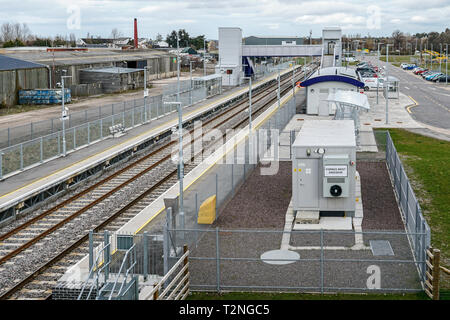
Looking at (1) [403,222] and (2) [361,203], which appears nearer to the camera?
(1) [403,222]

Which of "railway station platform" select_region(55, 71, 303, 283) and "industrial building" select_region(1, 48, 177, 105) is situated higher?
"industrial building" select_region(1, 48, 177, 105)

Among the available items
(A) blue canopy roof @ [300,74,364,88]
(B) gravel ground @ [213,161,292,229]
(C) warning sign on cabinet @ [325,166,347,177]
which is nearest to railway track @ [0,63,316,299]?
(B) gravel ground @ [213,161,292,229]

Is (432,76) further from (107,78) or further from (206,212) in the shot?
(206,212)

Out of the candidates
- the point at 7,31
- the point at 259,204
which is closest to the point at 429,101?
the point at 259,204

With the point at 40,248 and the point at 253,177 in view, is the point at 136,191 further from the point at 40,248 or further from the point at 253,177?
the point at 40,248

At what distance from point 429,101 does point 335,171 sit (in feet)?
165

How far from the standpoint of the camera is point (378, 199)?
80.3ft

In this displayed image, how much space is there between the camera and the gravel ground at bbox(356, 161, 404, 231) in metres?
21.1

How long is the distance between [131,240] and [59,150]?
62.2 ft

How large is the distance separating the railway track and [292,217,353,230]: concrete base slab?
22.2 ft

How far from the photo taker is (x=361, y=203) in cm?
2398

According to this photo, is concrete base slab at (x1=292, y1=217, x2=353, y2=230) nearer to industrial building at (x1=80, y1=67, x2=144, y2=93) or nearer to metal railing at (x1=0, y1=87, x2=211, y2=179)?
metal railing at (x1=0, y1=87, x2=211, y2=179)
